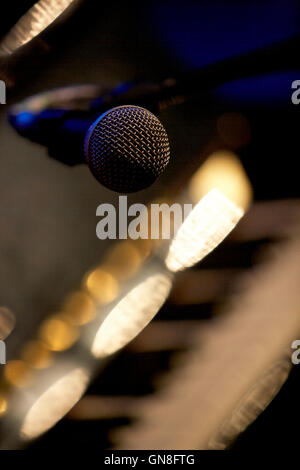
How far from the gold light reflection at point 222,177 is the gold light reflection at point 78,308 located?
0.39 metres

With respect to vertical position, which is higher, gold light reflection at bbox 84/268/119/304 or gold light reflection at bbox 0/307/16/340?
gold light reflection at bbox 84/268/119/304

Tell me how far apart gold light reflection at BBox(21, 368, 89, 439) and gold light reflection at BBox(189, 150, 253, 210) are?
56cm

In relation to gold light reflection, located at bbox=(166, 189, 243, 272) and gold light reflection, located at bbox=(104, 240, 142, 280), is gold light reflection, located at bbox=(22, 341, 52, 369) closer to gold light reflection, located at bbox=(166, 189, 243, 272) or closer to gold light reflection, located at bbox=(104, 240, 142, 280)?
gold light reflection, located at bbox=(104, 240, 142, 280)

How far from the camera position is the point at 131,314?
0.97m

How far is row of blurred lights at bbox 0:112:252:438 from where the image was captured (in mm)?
925

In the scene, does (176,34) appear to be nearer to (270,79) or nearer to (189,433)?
(270,79)

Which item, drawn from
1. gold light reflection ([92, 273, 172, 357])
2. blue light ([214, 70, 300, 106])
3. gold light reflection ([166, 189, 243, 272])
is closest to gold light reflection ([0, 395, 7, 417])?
gold light reflection ([92, 273, 172, 357])

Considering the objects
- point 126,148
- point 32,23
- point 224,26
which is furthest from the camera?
point 224,26

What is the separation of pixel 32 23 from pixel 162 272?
2.30ft

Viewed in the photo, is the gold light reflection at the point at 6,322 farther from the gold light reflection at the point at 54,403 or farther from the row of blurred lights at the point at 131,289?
the gold light reflection at the point at 54,403

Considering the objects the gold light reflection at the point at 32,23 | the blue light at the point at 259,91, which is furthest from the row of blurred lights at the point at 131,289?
the gold light reflection at the point at 32,23

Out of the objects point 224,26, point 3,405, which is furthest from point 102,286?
point 224,26

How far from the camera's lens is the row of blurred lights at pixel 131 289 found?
0.93 metres

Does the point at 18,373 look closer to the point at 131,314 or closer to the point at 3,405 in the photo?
the point at 3,405
